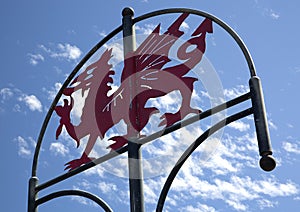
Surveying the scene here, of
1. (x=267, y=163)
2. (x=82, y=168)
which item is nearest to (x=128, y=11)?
(x=82, y=168)

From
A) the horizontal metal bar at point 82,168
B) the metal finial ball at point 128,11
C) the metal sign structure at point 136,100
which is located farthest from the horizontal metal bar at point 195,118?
the metal finial ball at point 128,11

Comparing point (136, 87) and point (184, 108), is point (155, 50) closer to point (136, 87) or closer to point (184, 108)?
point (136, 87)

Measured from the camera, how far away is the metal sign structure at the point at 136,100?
4699mm

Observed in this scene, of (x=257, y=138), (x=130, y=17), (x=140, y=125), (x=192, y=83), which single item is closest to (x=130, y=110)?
(x=140, y=125)

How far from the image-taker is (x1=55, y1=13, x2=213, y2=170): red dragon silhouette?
5.08 m

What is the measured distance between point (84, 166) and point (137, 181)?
0.72m

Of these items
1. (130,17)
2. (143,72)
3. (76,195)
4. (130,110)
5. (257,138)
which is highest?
(130,17)

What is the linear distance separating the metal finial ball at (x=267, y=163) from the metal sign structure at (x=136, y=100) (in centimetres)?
10

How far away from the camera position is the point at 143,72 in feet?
17.6

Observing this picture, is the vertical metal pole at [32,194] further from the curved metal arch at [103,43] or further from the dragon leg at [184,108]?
the dragon leg at [184,108]

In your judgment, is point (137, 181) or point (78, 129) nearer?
point (137, 181)

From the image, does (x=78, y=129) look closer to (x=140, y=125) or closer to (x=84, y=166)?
(x=84, y=166)

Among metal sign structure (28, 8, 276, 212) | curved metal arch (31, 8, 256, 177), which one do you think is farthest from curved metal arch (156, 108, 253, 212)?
curved metal arch (31, 8, 256, 177)

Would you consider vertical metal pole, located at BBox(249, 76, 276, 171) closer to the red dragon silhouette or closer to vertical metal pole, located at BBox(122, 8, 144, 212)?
the red dragon silhouette
